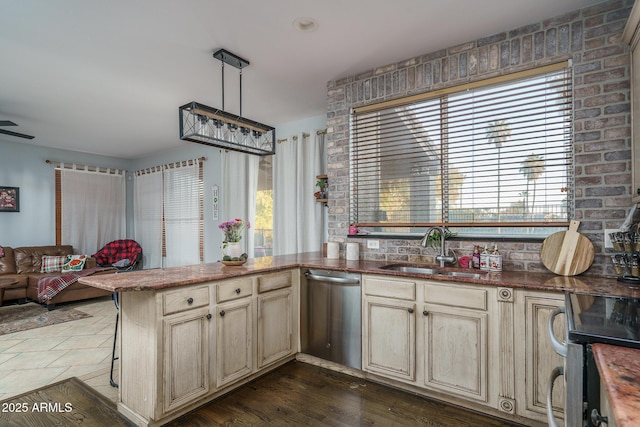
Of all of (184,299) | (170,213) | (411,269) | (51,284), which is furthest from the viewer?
(170,213)

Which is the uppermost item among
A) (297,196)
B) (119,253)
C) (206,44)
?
(206,44)

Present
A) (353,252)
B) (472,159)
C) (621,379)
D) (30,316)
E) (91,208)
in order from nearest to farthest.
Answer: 1. (621,379)
2. (472,159)
3. (353,252)
4. (30,316)
5. (91,208)

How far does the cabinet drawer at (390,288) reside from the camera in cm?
237

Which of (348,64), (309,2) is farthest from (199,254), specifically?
(309,2)

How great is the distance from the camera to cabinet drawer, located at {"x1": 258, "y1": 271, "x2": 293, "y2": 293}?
103 inches

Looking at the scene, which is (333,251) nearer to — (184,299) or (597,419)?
(184,299)

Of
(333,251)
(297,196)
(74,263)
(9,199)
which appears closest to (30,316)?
(74,263)

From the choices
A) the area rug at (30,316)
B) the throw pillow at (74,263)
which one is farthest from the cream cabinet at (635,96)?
the throw pillow at (74,263)

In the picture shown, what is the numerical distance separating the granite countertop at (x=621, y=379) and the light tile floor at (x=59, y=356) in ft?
9.26

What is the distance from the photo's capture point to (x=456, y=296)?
2.20 meters

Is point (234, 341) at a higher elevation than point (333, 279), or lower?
lower

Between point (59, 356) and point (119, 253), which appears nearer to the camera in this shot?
point (59, 356)

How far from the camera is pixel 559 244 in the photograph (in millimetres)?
2266

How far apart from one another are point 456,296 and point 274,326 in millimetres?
1416
